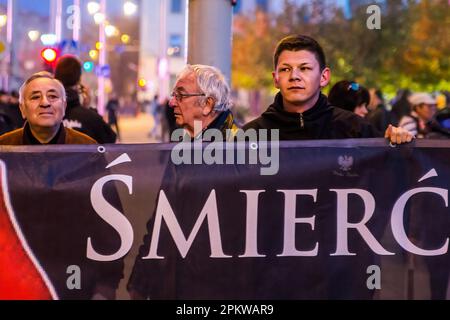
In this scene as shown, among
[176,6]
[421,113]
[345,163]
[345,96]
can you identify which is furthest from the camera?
[176,6]

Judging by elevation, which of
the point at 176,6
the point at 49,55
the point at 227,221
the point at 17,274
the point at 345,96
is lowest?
the point at 17,274

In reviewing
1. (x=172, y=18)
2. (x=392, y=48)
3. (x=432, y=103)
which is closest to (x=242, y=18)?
(x=172, y=18)

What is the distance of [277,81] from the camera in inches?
208

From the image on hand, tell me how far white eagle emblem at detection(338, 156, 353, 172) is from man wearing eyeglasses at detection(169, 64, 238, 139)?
0.72m

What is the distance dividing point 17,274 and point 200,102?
4.43 feet

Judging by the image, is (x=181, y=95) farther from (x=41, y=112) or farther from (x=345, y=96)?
(x=345, y=96)

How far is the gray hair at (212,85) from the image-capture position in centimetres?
523

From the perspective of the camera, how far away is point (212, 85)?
5242 millimetres

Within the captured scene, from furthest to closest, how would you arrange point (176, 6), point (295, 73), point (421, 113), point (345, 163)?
point (176, 6), point (421, 113), point (295, 73), point (345, 163)

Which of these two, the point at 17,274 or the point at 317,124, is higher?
the point at 317,124

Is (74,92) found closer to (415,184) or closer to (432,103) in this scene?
(415,184)

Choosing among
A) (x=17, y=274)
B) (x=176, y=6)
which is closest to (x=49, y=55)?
(x=17, y=274)

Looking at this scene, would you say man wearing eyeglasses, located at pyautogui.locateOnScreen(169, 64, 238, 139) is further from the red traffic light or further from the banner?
the red traffic light

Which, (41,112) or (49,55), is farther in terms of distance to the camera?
(49,55)
